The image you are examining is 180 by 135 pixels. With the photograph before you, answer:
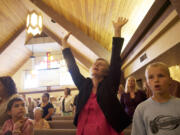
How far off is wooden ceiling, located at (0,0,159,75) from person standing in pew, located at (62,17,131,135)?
2228mm

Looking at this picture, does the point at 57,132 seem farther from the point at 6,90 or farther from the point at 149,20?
the point at 149,20

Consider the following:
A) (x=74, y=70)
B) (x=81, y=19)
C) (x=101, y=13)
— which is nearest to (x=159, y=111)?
(x=74, y=70)

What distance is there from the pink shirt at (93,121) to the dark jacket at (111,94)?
0.03m

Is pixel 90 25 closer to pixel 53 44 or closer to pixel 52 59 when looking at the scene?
pixel 53 44

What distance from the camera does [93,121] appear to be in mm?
1186

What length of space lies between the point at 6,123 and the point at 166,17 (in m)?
2.89

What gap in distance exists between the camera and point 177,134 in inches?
39.1

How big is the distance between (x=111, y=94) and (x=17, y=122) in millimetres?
858

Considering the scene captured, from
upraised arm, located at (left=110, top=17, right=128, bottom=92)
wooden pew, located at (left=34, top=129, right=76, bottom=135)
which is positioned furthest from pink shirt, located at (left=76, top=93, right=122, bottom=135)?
wooden pew, located at (left=34, top=129, right=76, bottom=135)

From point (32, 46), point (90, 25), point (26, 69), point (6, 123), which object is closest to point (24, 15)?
point (32, 46)

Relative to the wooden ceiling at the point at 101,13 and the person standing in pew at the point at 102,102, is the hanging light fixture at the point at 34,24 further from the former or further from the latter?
the person standing in pew at the point at 102,102

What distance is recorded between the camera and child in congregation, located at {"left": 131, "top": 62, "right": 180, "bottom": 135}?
3.33ft

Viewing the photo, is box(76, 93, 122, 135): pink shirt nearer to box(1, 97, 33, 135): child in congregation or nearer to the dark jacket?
the dark jacket

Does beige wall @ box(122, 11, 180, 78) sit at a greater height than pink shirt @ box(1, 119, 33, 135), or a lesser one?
greater
